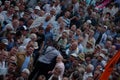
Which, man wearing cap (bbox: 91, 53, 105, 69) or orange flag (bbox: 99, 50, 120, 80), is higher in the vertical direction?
orange flag (bbox: 99, 50, 120, 80)

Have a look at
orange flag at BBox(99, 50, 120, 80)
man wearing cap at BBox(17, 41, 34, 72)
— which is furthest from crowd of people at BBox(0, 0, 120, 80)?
orange flag at BBox(99, 50, 120, 80)

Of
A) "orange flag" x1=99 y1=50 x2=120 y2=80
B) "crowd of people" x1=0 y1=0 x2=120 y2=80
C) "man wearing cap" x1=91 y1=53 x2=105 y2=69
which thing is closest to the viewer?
"orange flag" x1=99 y1=50 x2=120 y2=80

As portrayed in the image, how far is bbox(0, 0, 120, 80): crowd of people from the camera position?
1169cm

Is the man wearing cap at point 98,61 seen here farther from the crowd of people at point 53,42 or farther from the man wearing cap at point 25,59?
the man wearing cap at point 25,59

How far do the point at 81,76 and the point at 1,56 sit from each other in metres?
2.14

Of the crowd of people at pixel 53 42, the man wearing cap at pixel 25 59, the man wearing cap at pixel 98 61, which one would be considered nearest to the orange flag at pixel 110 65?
the crowd of people at pixel 53 42

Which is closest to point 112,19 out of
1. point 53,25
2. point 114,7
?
point 114,7

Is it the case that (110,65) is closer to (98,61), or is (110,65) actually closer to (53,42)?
(98,61)

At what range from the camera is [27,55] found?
1190 cm

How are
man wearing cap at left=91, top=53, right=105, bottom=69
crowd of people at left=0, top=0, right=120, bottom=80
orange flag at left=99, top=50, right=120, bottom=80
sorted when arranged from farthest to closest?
man wearing cap at left=91, top=53, right=105, bottom=69, crowd of people at left=0, top=0, right=120, bottom=80, orange flag at left=99, top=50, right=120, bottom=80

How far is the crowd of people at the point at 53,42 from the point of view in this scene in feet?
38.3

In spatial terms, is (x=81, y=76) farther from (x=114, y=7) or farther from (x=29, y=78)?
(x=114, y=7)

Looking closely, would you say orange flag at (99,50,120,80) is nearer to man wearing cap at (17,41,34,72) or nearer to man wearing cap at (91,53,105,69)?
man wearing cap at (17,41,34,72)

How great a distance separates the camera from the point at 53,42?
13375mm
